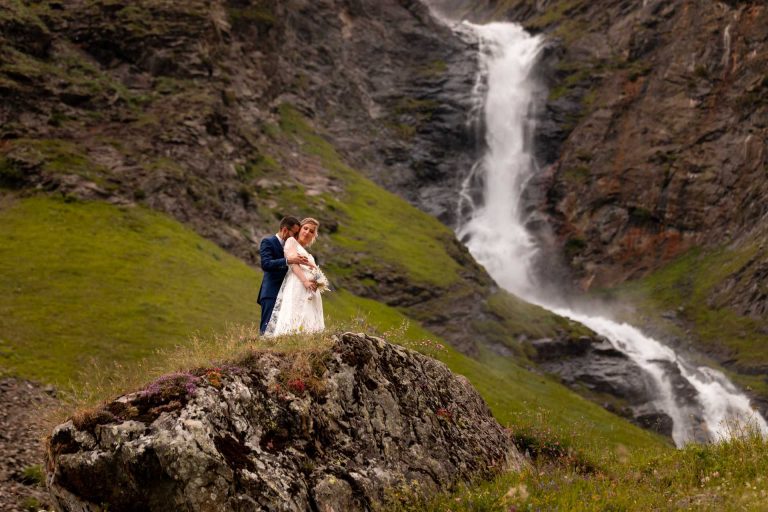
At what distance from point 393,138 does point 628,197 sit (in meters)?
28.3

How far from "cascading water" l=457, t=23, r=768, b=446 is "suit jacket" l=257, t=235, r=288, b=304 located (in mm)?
37698

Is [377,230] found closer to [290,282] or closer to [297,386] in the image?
[290,282]

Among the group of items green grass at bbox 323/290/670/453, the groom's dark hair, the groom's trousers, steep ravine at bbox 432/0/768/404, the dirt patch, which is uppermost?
steep ravine at bbox 432/0/768/404

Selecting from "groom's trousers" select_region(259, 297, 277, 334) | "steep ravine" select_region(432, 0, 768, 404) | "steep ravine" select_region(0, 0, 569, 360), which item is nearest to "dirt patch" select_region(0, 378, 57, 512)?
"groom's trousers" select_region(259, 297, 277, 334)

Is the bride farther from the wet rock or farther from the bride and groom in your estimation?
the wet rock

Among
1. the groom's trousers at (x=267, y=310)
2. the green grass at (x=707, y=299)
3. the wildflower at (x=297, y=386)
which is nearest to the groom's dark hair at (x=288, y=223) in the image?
the groom's trousers at (x=267, y=310)

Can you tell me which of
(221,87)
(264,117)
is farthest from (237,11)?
(221,87)

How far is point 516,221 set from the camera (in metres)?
78.1

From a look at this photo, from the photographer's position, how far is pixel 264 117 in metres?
65.6

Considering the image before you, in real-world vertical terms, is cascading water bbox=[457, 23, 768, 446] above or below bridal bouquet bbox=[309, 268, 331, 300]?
above

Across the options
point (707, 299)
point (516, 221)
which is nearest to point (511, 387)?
point (707, 299)

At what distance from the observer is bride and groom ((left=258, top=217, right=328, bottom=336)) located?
494 inches

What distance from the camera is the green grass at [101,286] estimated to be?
2412 centimetres

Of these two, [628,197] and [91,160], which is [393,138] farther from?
[91,160]
